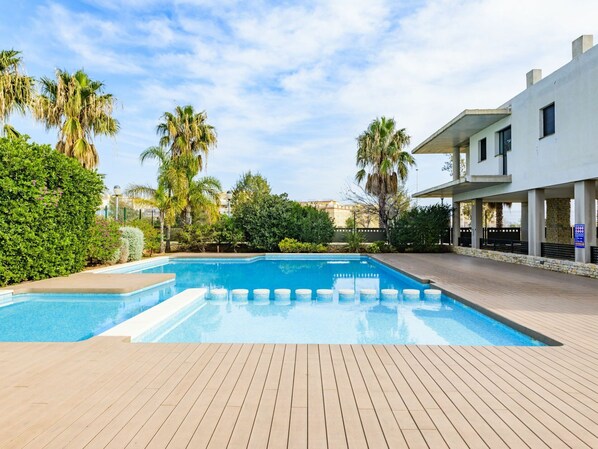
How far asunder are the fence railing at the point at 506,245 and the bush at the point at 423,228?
2288 mm

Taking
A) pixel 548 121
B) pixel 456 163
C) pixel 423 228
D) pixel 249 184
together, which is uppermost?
pixel 249 184

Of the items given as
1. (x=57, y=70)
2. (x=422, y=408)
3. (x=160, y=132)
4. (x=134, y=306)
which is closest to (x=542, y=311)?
(x=422, y=408)

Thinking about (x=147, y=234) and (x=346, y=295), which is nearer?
(x=346, y=295)

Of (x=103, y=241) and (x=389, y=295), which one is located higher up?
(x=103, y=241)

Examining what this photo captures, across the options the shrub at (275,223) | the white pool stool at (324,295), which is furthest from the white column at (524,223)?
the white pool stool at (324,295)

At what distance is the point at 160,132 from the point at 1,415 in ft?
62.9

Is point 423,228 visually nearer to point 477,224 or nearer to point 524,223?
point 477,224

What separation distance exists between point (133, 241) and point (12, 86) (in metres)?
6.56

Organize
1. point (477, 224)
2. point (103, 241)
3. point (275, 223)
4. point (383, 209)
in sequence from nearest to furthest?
point (103, 241)
point (477, 224)
point (275, 223)
point (383, 209)

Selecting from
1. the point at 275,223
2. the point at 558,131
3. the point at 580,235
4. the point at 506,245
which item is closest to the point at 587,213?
the point at 580,235

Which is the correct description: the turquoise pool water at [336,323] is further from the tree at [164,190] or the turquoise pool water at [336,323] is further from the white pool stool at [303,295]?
the tree at [164,190]

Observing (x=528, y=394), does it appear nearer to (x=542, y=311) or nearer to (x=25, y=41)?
(x=542, y=311)

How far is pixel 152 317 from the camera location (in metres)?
6.19

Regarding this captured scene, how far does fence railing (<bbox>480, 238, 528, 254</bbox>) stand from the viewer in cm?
1484
